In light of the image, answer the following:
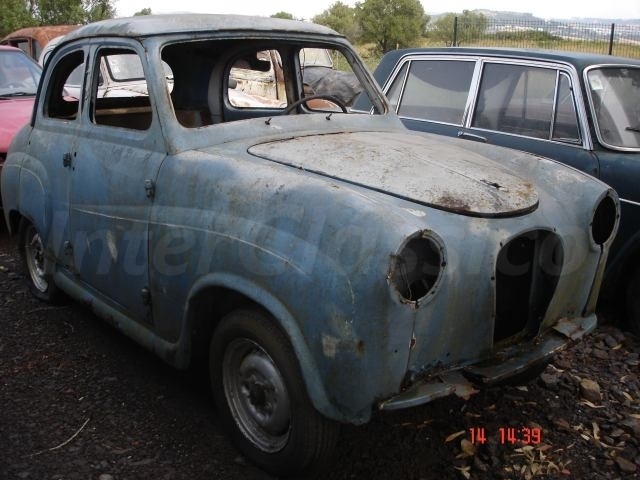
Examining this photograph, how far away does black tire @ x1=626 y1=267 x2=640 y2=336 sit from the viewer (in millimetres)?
4090

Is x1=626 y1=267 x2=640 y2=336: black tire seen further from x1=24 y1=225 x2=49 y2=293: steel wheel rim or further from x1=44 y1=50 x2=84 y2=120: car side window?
x1=24 y1=225 x2=49 y2=293: steel wheel rim

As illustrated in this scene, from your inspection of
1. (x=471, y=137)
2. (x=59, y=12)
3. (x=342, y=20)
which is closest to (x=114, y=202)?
(x=471, y=137)

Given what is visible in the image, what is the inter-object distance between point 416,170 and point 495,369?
0.87 meters

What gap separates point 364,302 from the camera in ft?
6.94

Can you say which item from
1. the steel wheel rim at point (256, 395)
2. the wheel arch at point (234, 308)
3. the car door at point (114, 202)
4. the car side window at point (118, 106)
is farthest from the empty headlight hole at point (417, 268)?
the car side window at point (118, 106)

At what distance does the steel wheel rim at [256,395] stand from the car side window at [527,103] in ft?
9.18

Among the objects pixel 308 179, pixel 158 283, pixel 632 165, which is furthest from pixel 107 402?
pixel 632 165

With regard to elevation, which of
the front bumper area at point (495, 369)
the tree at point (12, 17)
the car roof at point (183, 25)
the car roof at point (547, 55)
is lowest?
the front bumper area at point (495, 369)

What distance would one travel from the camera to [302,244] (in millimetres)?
2281

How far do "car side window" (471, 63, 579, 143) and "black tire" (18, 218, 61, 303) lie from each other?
10.5 ft

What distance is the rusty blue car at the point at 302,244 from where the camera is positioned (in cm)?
221

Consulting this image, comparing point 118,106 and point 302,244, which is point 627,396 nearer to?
point 302,244

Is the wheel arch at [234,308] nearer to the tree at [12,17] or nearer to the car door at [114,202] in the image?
the car door at [114,202]

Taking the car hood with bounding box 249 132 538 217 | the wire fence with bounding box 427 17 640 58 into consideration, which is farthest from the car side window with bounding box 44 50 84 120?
the wire fence with bounding box 427 17 640 58
